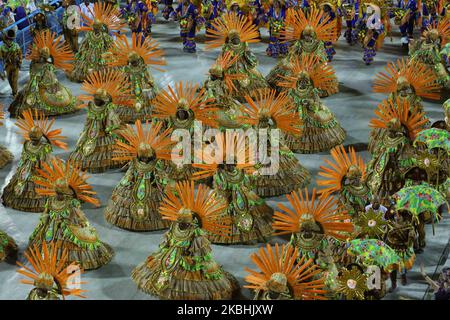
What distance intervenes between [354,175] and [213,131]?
2.80 meters

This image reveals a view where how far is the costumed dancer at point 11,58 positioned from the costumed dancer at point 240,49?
3.27 meters

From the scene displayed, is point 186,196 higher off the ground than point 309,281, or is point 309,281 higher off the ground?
point 186,196

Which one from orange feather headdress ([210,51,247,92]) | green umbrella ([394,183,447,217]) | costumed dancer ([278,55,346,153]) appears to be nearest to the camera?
green umbrella ([394,183,447,217])

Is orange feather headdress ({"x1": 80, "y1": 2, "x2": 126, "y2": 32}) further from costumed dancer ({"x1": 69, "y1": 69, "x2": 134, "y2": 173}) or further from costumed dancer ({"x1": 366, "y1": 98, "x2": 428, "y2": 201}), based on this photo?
costumed dancer ({"x1": 366, "y1": 98, "x2": 428, "y2": 201})

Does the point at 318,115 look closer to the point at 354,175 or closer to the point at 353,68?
the point at 354,175

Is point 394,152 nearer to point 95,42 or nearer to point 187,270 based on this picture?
point 187,270

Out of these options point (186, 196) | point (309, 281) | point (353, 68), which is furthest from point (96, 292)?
point (353, 68)

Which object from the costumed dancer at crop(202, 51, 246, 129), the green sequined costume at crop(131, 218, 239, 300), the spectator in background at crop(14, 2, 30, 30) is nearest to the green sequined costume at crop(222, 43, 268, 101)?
the costumed dancer at crop(202, 51, 246, 129)

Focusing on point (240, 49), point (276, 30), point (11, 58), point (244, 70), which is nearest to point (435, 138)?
point (240, 49)

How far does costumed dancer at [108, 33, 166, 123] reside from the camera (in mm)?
15211

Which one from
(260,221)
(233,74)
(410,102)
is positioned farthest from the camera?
(233,74)

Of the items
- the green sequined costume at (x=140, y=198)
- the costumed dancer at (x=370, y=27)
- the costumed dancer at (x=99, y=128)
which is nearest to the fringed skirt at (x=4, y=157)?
the costumed dancer at (x=99, y=128)

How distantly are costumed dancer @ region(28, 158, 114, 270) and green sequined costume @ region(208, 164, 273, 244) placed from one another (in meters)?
1.54

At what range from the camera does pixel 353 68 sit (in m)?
18.8
